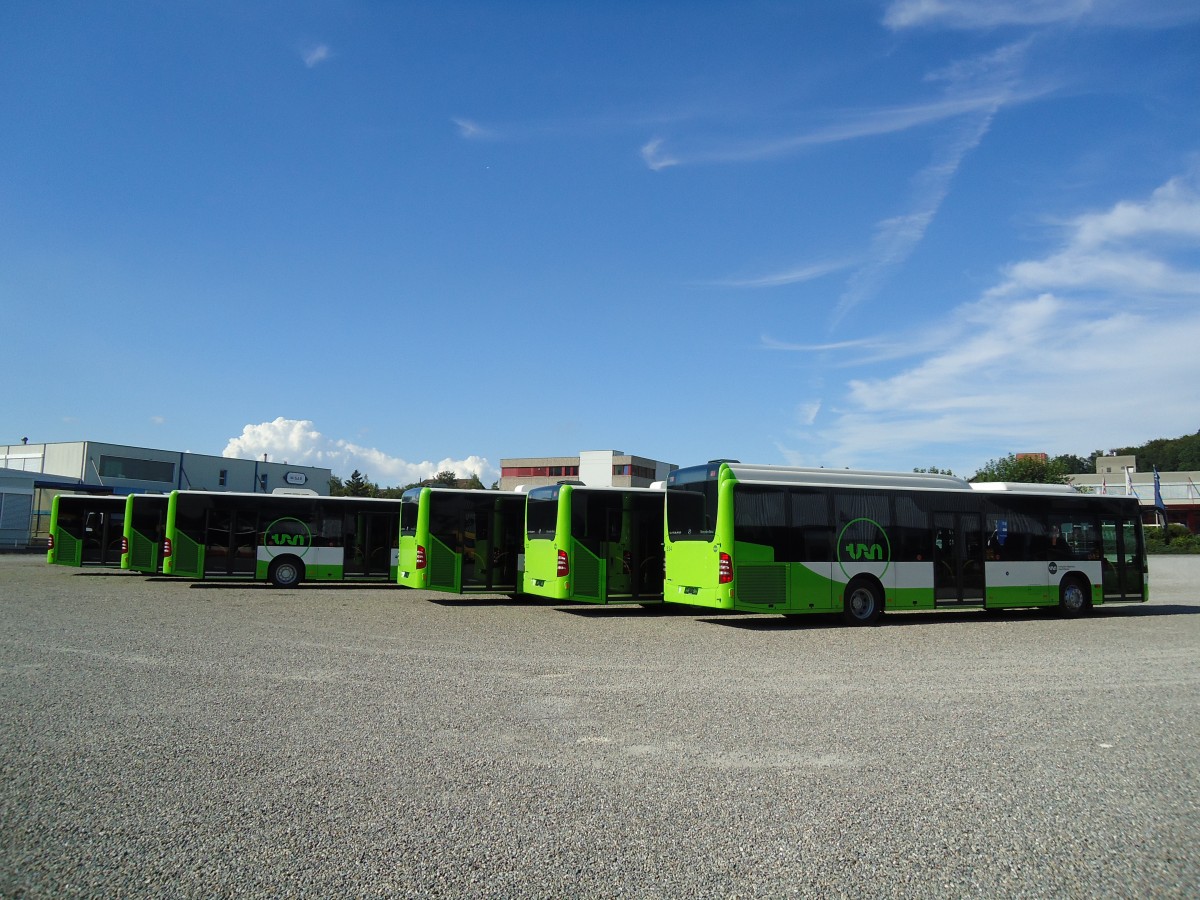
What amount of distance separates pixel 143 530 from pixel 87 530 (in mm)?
3186

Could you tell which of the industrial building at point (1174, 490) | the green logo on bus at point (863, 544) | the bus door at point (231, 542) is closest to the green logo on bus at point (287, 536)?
the bus door at point (231, 542)

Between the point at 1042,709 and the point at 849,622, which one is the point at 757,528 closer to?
the point at 849,622

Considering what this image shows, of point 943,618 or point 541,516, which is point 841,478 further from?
point 541,516

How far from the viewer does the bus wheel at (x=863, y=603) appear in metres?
16.7

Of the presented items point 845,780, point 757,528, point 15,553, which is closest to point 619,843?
point 845,780

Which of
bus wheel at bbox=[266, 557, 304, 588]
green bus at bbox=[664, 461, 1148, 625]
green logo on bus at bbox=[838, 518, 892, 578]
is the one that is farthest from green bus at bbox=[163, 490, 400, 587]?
green logo on bus at bbox=[838, 518, 892, 578]

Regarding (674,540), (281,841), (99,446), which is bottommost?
(281,841)

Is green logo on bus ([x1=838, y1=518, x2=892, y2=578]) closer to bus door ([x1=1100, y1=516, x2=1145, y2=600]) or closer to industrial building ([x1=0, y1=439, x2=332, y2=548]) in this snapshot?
bus door ([x1=1100, y1=516, x2=1145, y2=600])

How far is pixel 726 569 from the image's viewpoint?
15461mm

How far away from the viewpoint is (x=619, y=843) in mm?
4543

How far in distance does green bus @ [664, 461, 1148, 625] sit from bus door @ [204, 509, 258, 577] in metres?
13.5

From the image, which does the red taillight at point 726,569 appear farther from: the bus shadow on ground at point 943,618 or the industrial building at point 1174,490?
the industrial building at point 1174,490

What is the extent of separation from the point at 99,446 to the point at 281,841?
63365mm

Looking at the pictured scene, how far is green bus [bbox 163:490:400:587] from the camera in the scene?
80.2 feet
